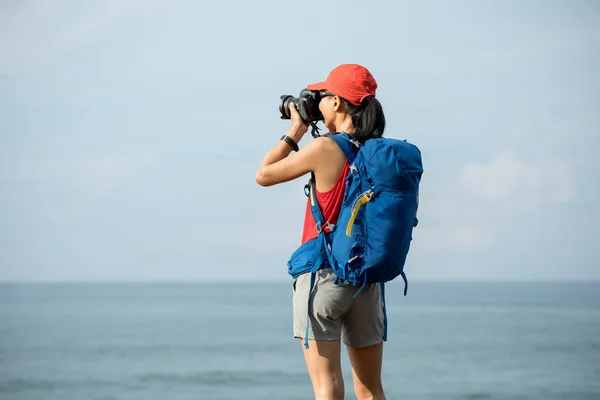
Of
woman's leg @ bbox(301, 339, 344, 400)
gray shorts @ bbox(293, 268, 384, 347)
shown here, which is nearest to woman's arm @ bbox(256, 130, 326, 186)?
gray shorts @ bbox(293, 268, 384, 347)

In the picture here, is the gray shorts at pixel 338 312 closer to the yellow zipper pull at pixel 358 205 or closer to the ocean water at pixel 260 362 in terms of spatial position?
the yellow zipper pull at pixel 358 205

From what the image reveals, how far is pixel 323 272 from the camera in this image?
3074 millimetres

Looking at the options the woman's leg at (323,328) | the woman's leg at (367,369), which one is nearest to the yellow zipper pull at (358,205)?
the woman's leg at (323,328)

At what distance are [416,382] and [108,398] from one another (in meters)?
6.79

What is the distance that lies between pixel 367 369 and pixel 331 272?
454mm

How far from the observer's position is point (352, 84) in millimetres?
3109

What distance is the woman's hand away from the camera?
3.24 m

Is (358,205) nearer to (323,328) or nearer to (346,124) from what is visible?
(346,124)

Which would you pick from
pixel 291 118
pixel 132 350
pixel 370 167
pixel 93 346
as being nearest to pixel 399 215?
pixel 370 167

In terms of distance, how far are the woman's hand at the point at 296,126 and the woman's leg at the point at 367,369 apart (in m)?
0.87

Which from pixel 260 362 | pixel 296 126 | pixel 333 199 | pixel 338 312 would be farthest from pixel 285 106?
pixel 260 362

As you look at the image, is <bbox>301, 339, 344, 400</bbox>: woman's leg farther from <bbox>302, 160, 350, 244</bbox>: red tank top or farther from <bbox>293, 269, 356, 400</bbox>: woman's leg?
<bbox>302, 160, 350, 244</bbox>: red tank top

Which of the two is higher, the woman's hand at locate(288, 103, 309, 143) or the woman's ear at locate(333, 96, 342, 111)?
the woman's ear at locate(333, 96, 342, 111)

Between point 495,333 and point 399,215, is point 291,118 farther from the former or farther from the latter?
point 495,333
